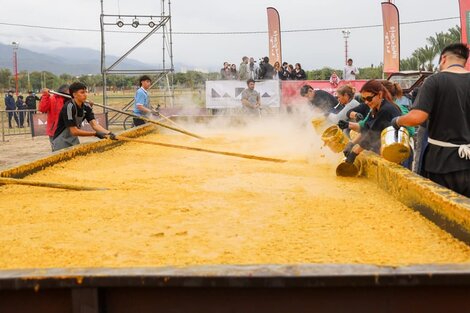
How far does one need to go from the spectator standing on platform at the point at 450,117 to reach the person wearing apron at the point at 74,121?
3983mm

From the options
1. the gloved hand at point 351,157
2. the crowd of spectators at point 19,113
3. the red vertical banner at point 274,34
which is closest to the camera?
the gloved hand at point 351,157

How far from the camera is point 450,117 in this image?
3604 millimetres

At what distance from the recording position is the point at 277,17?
20938mm

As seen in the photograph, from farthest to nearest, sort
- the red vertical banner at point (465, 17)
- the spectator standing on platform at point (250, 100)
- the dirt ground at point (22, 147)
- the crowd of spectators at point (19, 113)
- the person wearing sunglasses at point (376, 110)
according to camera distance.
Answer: the crowd of spectators at point (19, 113), the red vertical banner at point (465, 17), the spectator standing on platform at point (250, 100), the dirt ground at point (22, 147), the person wearing sunglasses at point (376, 110)

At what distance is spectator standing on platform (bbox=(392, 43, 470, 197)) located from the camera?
3.57 meters

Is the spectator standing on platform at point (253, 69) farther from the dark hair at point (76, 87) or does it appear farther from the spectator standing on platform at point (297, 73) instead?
the dark hair at point (76, 87)

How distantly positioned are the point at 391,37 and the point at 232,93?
27.2ft

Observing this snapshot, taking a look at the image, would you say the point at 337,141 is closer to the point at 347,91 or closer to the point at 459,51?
the point at 459,51

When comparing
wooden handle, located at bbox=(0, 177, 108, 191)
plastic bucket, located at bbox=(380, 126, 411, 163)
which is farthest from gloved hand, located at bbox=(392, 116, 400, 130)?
wooden handle, located at bbox=(0, 177, 108, 191)

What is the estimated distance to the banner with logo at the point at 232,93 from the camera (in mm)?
15012

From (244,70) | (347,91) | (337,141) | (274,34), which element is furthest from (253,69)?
(337,141)

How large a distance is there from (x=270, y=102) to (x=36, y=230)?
12679 millimetres

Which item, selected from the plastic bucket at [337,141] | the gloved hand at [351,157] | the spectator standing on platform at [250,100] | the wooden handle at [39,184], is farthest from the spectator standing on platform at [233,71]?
the wooden handle at [39,184]

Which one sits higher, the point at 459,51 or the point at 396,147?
the point at 459,51
